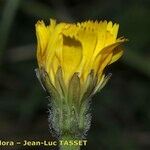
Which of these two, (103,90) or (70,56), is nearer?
(70,56)

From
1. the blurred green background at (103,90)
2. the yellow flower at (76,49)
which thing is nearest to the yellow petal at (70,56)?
the yellow flower at (76,49)

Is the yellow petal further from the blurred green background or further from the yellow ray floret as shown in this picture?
the blurred green background

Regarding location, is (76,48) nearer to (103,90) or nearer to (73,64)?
(73,64)

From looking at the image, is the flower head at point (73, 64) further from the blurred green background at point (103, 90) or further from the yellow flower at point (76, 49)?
the blurred green background at point (103, 90)

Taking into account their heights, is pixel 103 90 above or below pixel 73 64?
above

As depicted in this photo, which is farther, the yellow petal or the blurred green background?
the blurred green background

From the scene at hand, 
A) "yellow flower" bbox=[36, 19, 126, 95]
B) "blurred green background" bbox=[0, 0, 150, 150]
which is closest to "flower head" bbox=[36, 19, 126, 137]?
"yellow flower" bbox=[36, 19, 126, 95]

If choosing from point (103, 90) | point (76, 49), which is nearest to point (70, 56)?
point (76, 49)

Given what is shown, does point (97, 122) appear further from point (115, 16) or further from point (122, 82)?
point (115, 16)
